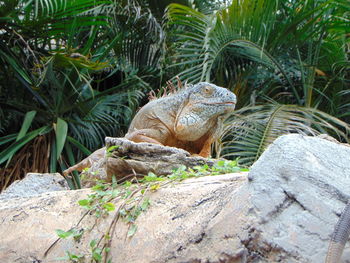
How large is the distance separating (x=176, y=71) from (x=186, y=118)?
3822 millimetres

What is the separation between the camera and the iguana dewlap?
3307 millimetres

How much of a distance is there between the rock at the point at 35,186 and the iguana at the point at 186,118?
83 cm

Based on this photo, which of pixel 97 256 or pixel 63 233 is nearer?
pixel 97 256

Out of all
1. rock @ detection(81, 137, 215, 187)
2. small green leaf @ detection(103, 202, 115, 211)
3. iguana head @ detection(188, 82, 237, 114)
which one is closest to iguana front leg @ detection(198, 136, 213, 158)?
iguana head @ detection(188, 82, 237, 114)

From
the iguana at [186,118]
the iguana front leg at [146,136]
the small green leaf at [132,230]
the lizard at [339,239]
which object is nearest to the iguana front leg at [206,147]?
the iguana at [186,118]

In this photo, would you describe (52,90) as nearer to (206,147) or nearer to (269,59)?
(269,59)

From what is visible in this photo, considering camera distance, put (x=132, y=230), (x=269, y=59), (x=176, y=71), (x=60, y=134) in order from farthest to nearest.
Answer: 1. (x=176, y=71)
2. (x=269, y=59)
3. (x=60, y=134)
4. (x=132, y=230)

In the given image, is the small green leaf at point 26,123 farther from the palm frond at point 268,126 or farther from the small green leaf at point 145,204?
the small green leaf at point 145,204

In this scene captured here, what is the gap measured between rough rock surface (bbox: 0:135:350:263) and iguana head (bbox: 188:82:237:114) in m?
0.87

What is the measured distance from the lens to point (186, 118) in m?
3.28

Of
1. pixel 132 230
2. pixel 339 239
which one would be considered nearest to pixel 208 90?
pixel 132 230

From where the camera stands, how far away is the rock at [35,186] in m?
3.74

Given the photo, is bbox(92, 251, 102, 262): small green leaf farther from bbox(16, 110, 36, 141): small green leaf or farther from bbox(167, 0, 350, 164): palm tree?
A: bbox(16, 110, 36, 141): small green leaf

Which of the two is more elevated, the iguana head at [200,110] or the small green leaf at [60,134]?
the iguana head at [200,110]
